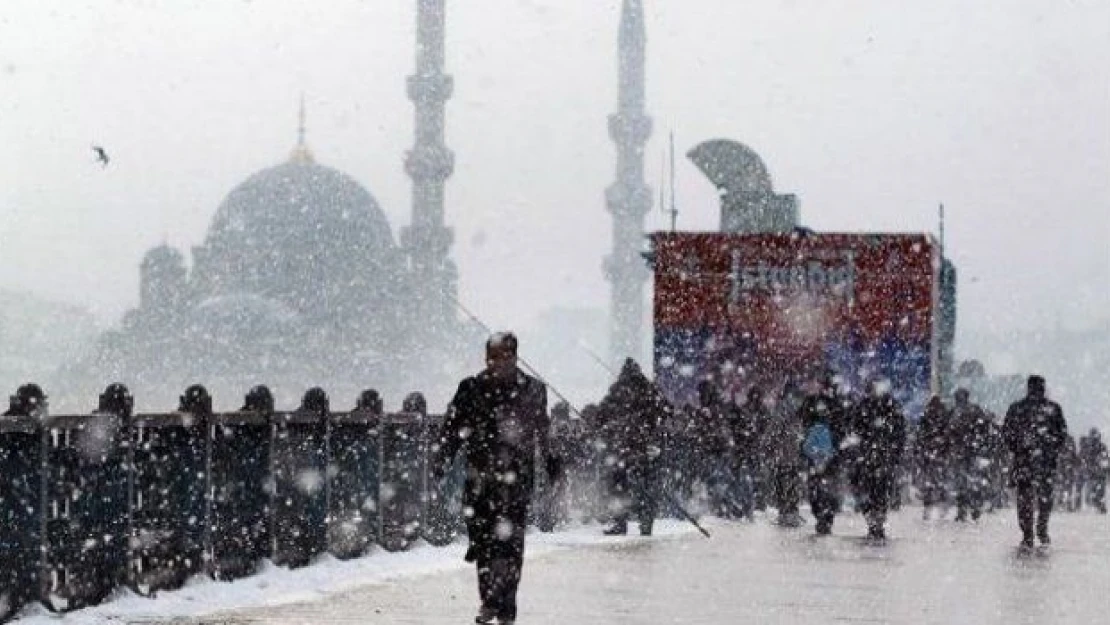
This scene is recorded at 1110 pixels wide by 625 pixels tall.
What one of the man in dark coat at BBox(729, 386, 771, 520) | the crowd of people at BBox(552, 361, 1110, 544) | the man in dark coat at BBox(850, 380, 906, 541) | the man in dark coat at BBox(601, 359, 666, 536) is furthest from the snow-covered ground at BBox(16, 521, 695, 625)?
the man in dark coat at BBox(729, 386, 771, 520)

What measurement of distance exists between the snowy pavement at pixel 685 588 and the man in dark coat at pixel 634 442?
0.61 meters

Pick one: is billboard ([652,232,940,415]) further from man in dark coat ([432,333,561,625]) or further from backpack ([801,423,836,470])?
man in dark coat ([432,333,561,625])

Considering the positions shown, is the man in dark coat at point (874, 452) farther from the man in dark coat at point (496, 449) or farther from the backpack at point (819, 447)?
the man in dark coat at point (496, 449)

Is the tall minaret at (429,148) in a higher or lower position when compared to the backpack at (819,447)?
higher

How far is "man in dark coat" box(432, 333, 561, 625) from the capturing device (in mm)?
11141

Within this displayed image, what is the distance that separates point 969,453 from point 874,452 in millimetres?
5908

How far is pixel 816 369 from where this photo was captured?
117 feet

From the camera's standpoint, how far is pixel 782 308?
119ft

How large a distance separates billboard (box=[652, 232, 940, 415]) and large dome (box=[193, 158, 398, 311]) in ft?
415

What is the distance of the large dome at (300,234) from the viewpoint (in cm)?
16162

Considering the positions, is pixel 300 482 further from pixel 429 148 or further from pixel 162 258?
pixel 162 258

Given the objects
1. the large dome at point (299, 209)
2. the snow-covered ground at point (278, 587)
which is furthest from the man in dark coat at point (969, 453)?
the large dome at point (299, 209)

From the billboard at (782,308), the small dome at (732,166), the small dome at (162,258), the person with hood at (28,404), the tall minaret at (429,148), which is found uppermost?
the tall minaret at (429,148)

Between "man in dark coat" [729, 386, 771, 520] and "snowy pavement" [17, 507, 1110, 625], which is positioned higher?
"man in dark coat" [729, 386, 771, 520]
